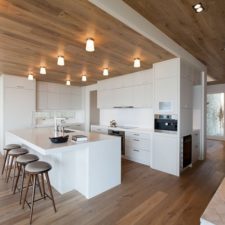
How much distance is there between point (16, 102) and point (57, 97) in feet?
4.92

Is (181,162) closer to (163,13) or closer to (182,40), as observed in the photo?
(182,40)

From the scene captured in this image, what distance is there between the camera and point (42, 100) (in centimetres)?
563

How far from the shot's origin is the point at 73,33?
2.27 m

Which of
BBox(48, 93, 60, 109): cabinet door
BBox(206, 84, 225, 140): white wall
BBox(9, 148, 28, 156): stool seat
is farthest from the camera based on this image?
BBox(206, 84, 225, 140): white wall

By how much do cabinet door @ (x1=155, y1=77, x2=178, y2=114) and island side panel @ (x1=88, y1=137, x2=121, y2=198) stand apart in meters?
1.41

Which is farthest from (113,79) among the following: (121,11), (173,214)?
(173,214)

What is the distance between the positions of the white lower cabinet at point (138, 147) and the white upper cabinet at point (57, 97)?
3.09 metres

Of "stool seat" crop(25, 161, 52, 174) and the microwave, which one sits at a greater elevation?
the microwave

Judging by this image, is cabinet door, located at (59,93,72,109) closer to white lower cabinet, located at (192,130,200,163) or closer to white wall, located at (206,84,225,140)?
white lower cabinet, located at (192,130,200,163)

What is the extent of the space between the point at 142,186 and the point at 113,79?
3.37 metres

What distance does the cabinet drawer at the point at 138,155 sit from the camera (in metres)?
3.90

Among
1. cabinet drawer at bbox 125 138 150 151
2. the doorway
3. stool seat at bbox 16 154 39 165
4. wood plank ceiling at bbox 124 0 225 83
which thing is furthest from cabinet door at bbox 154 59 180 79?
the doorway

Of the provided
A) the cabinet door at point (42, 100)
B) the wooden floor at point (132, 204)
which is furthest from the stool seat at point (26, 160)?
the cabinet door at point (42, 100)

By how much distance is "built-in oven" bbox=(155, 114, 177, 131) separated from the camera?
340cm
